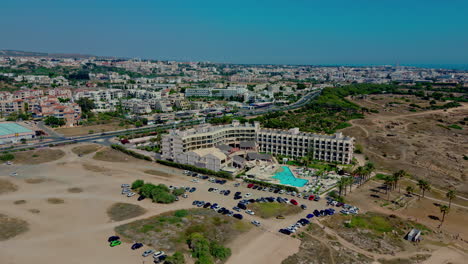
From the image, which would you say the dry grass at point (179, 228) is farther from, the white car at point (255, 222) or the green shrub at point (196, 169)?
the green shrub at point (196, 169)

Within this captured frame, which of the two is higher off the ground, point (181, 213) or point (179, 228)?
point (181, 213)

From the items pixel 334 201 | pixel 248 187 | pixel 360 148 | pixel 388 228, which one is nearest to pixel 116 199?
pixel 248 187

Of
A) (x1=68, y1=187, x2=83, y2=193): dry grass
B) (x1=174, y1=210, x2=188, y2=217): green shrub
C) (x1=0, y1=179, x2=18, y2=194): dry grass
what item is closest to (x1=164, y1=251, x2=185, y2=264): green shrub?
(x1=174, y1=210, x2=188, y2=217): green shrub

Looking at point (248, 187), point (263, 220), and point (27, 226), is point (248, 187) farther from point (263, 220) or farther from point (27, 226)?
point (27, 226)

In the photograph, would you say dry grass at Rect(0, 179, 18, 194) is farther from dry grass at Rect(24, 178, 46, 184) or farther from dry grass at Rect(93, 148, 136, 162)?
dry grass at Rect(93, 148, 136, 162)

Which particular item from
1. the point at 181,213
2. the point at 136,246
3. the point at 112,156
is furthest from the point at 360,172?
the point at 112,156

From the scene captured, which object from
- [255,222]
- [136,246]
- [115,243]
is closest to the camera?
[136,246]

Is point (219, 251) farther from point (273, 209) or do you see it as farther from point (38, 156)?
point (38, 156)

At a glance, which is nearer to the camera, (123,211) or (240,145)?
(123,211)
